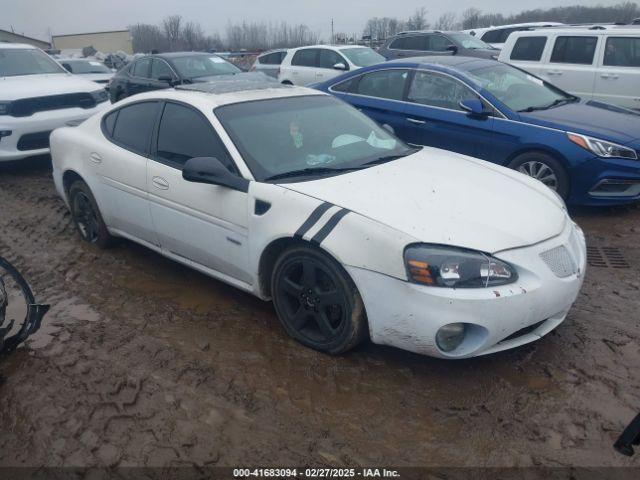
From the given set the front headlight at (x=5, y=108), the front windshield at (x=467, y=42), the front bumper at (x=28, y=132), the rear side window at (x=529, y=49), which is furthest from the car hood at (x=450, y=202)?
the front windshield at (x=467, y=42)

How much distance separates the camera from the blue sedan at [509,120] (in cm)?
519

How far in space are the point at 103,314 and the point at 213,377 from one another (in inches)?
48.9

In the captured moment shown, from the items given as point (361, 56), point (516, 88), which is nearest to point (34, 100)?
point (516, 88)

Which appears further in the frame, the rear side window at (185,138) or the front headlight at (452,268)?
the rear side window at (185,138)

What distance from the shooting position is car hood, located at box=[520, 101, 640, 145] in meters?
5.27

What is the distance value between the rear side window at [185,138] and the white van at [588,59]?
7.04 meters

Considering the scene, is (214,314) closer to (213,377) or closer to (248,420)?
(213,377)

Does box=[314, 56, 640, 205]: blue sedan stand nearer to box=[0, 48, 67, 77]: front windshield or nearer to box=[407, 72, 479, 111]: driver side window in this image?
box=[407, 72, 479, 111]: driver side window

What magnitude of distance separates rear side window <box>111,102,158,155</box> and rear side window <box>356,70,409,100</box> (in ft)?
10.3

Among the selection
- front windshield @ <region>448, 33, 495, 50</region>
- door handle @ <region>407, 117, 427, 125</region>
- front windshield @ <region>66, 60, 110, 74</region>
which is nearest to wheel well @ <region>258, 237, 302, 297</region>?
door handle @ <region>407, 117, 427, 125</region>

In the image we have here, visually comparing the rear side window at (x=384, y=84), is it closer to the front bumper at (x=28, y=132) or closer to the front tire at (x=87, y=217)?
the front tire at (x=87, y=217)

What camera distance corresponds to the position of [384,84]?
21.4 ft

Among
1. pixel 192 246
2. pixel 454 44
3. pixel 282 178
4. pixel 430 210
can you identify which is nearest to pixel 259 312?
pixel 192 246

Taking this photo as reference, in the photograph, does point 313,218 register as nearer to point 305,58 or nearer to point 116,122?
point 116,122
